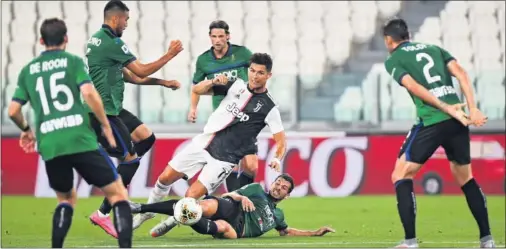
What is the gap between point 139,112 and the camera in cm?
2003

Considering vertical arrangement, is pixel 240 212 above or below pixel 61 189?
below

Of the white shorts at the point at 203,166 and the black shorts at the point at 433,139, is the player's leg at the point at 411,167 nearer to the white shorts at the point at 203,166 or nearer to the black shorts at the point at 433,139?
the black shorts at the point at 433,139

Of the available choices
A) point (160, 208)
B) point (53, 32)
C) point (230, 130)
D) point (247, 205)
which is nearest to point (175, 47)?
point (230, 130)

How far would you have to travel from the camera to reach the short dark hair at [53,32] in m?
8.52

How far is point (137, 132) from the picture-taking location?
12.2 meters

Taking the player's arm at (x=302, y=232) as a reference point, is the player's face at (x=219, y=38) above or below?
above

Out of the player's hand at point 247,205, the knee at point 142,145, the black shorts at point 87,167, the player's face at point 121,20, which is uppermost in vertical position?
the player's face at point 121,20

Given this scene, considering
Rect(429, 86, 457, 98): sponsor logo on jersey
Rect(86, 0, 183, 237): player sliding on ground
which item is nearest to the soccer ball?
Rect(86, 0, 183, 237): player sliding on ground

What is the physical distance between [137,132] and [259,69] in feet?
5.51

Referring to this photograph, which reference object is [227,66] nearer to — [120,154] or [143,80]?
[143,80]

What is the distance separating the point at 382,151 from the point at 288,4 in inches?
192

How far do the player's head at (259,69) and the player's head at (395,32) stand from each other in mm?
1674

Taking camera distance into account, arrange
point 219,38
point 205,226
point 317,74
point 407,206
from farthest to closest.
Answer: point 317,74 < point 219,38 < point 205,226 < point 407,206

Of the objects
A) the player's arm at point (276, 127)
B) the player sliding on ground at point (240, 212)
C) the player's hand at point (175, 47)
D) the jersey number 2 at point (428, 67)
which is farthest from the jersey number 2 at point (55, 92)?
the player's arm at point (276, 127)
